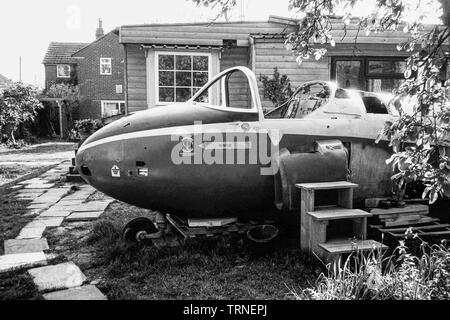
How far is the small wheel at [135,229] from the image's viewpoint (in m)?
5.20

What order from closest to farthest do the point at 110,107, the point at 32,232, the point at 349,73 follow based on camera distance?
the point at 32,232 → the point at 349,73 → the point at 110,107

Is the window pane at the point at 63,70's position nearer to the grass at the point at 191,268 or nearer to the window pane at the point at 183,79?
the window pane at the point at 183,79

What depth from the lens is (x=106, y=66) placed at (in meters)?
33.7

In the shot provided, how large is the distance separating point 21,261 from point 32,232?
4.25ft

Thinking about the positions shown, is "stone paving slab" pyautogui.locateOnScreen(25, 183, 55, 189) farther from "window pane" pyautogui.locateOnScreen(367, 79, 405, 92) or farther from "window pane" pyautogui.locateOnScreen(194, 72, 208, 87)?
A: "window pane" pyautogui.locateOnScreen(367, 79, 405, 92)

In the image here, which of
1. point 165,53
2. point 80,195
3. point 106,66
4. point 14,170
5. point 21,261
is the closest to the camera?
point 21,261

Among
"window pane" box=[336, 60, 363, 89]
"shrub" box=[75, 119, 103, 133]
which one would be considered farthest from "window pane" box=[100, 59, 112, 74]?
"window pane" box=[336, 60, 363, 89]

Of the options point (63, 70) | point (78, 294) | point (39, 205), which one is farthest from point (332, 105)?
point (63, 70)

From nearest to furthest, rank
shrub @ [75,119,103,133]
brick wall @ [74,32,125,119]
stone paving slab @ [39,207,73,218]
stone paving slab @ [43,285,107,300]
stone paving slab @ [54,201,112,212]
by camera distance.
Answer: stone paving slab @ [43,285,107,300], stone paving slab @ [39,207,73,218], stone paving slab @ [54,201,112,212], shrub @ [75,119,103,133], brick wall @ [74,32,125,119]

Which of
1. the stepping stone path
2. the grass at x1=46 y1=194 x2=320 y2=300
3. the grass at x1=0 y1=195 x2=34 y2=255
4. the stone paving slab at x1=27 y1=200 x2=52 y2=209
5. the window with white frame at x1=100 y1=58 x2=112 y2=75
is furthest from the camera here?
the window with white frame at x1=100 y1=58 x2=112 y2=75

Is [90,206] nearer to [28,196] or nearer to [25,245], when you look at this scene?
[28,196]

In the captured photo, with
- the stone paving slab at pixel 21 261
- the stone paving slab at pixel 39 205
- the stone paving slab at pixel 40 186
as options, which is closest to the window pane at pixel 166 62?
the stone paving slab at pixel 40 186

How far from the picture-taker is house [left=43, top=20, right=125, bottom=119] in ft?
106
